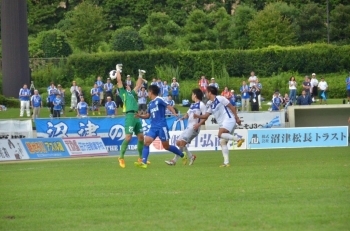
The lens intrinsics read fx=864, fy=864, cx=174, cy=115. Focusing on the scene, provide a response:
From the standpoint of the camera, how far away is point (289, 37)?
7356 centimetres

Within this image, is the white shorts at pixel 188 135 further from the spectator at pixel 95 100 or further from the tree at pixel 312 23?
the tree at pixel 312 23

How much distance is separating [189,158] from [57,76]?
4014cm

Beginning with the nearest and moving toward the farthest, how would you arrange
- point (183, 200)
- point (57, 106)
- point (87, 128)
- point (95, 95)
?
point (183, 200), point (87, 128), point (57, 106), point (95, 95)

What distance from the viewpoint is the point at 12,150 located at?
29938 mm

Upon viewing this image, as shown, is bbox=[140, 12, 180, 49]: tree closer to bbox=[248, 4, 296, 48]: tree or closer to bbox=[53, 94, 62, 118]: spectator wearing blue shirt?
bbox=[248, 4, 296, 48]: tree

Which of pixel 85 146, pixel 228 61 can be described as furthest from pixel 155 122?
pixel 228 61

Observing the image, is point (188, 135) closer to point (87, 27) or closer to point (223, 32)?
point (87, 27)

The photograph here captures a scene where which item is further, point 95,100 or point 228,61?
point 228,61

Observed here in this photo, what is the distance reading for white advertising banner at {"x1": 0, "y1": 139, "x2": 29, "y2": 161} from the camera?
29.8 meters

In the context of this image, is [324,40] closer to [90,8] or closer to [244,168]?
[90,8]

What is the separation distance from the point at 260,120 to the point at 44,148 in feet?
38.6

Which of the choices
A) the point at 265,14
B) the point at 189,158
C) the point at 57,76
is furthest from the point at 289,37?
the point at 189,158

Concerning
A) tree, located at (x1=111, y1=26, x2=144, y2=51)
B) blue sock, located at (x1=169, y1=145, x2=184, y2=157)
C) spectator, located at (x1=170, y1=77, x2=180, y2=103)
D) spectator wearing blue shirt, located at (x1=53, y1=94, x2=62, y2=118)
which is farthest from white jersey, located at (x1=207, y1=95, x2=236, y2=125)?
tree, located at (x1=111, y1=26, x2=144, y2=51)

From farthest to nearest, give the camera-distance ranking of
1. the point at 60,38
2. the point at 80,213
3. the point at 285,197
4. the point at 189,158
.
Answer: the point at 60,38, the point at 189,158, the point at 285,197, the point at 80,213
